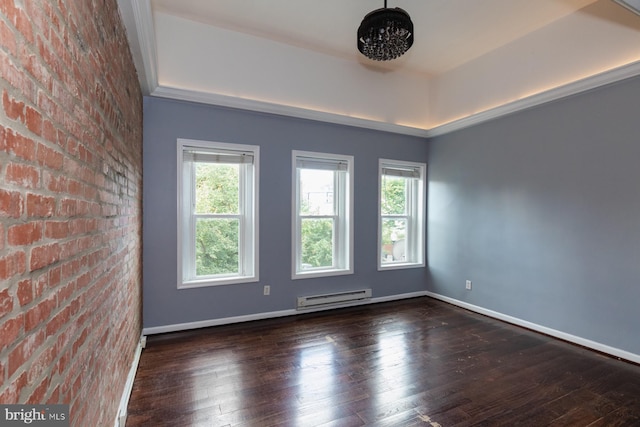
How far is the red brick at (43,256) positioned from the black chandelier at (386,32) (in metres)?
2.71

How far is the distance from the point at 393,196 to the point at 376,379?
3008mm

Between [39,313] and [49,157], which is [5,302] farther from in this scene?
[49,157]

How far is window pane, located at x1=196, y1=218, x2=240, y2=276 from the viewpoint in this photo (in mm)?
3723

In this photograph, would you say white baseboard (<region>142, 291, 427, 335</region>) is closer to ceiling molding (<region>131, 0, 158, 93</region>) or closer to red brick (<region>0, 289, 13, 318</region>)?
ceiling molding (<region>131, 0, 158, 93</region>)

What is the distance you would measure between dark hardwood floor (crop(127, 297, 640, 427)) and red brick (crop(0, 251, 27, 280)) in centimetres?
175

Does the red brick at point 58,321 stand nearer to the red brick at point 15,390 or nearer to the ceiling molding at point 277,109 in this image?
the red brick at point 15,390

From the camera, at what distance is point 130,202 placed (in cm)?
248

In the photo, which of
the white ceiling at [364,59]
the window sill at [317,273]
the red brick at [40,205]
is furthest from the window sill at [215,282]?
the red brick at [40,205]

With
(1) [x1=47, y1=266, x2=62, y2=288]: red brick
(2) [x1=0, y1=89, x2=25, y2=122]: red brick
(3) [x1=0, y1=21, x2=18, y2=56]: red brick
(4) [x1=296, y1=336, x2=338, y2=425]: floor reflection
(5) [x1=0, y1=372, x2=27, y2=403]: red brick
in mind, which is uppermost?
(3) [x1=0, y1=21, x2=18, y2=56]: red brick

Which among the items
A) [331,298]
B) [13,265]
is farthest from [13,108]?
[331,298]

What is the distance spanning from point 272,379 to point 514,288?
3.12 meters

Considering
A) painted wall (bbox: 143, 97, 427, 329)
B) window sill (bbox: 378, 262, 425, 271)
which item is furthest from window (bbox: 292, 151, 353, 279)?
window sill (bbox: 378, 262, 425, 271)

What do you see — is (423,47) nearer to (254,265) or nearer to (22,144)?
(254,265)

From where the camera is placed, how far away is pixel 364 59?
176 inches
